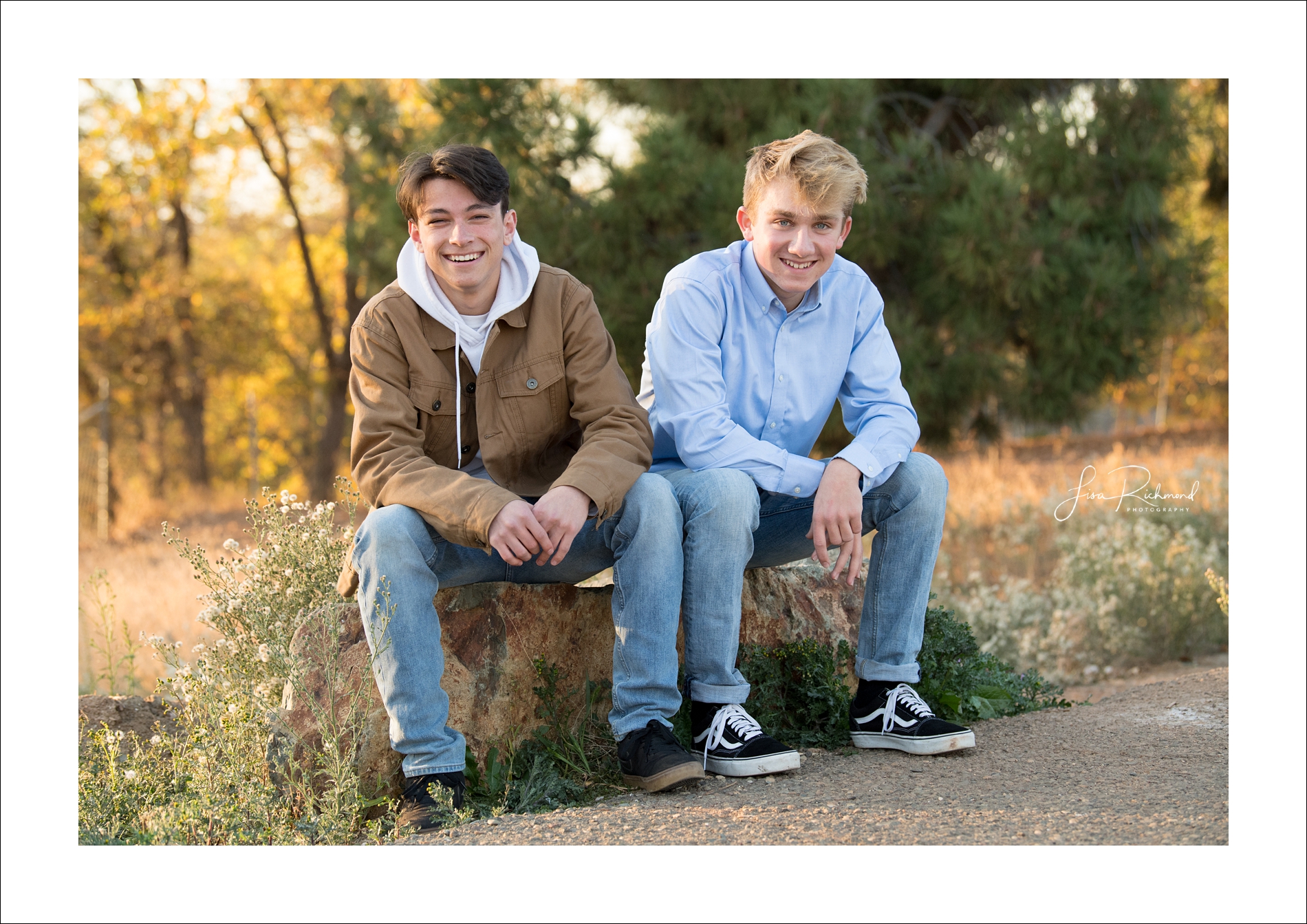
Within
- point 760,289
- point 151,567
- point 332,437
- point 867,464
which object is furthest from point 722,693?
point 332,437

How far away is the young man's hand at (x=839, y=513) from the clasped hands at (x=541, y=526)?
2.15 ft

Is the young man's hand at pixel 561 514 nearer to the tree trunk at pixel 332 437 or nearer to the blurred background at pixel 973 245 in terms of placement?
the blurred background at pixel 973 245

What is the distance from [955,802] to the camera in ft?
8.89

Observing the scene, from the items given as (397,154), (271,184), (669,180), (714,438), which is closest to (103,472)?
(271,184)

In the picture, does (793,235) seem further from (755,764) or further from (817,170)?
(755,764)

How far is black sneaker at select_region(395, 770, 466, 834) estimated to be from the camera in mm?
2639

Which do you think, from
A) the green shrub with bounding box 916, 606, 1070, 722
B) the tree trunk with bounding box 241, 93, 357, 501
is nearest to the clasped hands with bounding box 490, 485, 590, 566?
the green shrub with bounding box 916, 606, 1070, 722

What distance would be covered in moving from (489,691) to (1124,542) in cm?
404

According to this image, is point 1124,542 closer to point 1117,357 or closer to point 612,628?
point 1117,357

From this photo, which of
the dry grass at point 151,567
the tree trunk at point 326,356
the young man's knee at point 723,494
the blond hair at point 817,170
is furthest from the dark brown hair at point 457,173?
the tree trunk at point 326,356

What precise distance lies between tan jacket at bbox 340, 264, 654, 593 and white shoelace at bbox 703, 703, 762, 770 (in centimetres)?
64

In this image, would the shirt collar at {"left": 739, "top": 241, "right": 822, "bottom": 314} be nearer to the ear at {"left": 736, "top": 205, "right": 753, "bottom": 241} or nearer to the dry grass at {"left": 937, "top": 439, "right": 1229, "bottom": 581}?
the ear at {"left": 736, "top": 205, "right": 753, "bottom": 241}

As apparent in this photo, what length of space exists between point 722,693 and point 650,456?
673 mm

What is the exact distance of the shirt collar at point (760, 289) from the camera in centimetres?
319
